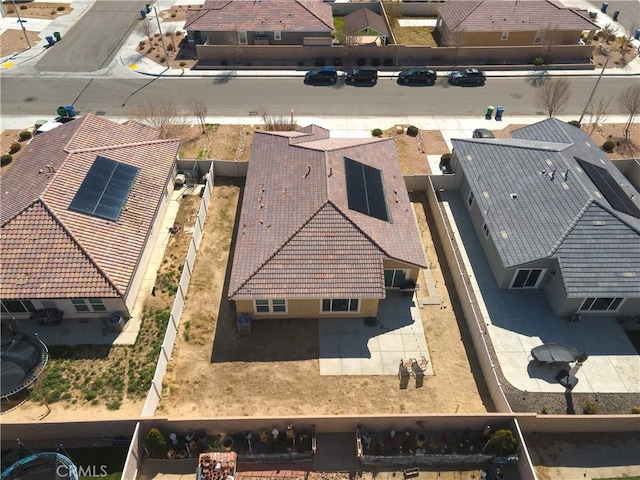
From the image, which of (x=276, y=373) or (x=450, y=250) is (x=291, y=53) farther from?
(x=276, y=373)

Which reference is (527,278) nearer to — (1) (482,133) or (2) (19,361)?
(1) (482,133)

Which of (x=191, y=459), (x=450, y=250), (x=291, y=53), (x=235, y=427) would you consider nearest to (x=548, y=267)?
(x=450, y=250)

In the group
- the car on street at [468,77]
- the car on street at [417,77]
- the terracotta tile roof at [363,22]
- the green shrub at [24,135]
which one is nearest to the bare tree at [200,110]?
the green shrub at [24,135]

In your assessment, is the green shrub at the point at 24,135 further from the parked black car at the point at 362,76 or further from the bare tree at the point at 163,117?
the parked black car at the point at 362,76

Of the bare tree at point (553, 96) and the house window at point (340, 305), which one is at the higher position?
the bare tree at point (553, 96)

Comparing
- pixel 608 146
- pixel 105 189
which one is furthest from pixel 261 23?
pixel 608 146

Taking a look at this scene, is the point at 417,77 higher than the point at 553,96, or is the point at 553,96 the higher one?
the point at 553,96

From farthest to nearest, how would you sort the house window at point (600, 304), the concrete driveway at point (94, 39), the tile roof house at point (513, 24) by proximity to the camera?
1. the tile roof house at point (513, 24)
2. the concrete driveway at point (94, 39)
3. the house window at point (600, 304)
